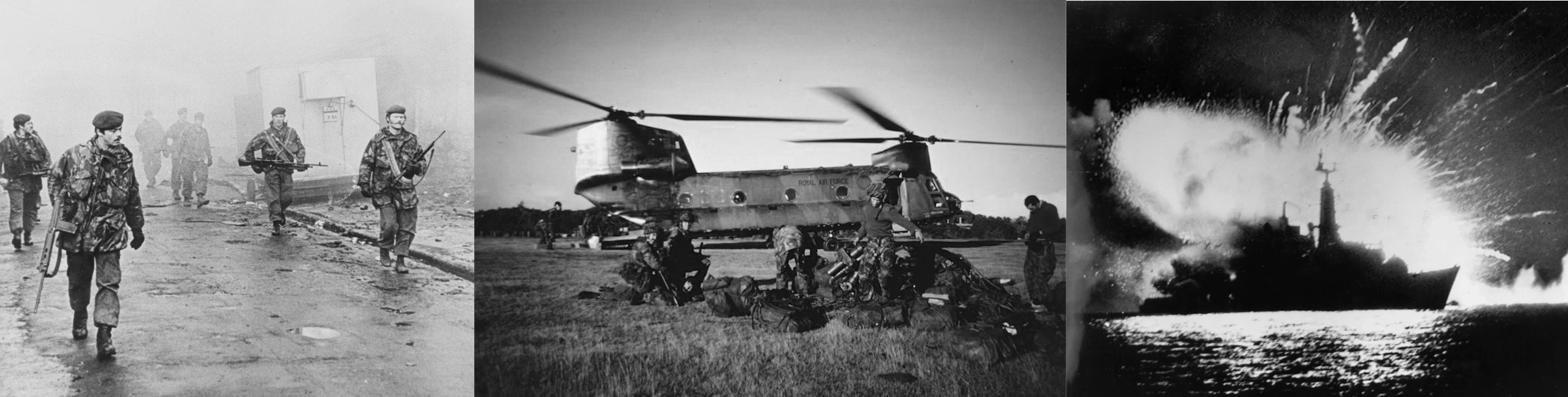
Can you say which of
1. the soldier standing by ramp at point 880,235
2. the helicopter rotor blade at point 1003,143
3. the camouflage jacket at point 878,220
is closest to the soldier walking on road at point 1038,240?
the helicopter rotor blade at point 1003,143

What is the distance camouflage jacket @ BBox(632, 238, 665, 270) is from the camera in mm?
4785

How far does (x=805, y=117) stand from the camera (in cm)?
504

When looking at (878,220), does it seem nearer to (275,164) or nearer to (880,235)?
(880,235)

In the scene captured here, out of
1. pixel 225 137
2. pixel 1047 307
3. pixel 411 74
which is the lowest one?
pixel 1047 307

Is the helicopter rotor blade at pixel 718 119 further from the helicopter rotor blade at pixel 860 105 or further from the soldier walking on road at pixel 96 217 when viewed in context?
the soldier walking on road at pixel 96 217

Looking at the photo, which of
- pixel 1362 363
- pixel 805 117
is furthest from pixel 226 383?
pixel 1362 363

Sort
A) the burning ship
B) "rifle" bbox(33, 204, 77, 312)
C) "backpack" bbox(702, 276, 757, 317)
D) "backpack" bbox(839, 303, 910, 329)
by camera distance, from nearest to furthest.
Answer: "rifle" bbox(33, 204, 77, 312) < "backpack" bbox(702, 276, 757, 317) < "backpack" bbox(839, 303, 910, 329) < the burning ship

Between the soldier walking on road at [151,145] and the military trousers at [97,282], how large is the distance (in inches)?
16.2

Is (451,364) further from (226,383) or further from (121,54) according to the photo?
(121,54)

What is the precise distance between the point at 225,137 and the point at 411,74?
941mm

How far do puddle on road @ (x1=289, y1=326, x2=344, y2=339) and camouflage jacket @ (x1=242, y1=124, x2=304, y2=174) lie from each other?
788 mm

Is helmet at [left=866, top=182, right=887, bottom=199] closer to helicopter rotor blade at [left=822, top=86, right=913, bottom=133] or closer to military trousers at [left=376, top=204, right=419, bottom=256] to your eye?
helicopter rotor blade at [left=822, top=86, right=913, bottom=133]

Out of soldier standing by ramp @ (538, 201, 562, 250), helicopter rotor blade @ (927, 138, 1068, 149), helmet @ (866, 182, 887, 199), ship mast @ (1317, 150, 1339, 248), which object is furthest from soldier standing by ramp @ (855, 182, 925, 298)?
ship mast @ (1317, 150, 1339, 248)

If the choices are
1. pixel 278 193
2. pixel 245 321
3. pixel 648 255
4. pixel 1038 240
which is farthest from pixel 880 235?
pixel 245 321
